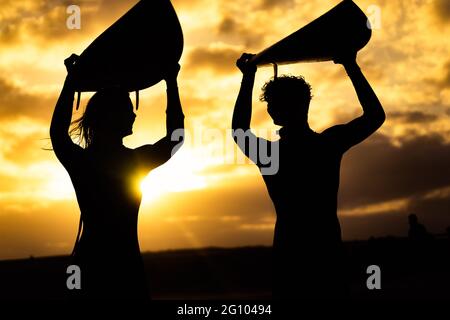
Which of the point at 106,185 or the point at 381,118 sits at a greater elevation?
the point at 381,118

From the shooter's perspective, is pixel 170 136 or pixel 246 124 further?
pixel 170 136

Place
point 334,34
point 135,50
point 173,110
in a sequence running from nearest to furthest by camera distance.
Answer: point 334,34 < point 173,110 < point 135,50

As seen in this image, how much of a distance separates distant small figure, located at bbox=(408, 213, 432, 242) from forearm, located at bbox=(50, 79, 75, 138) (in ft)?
41.4

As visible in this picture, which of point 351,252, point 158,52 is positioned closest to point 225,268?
point 351,252

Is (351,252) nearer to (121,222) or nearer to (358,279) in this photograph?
(358,279)

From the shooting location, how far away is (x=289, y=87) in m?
4.25

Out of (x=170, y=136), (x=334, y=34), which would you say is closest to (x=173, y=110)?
(x=170, y=136)

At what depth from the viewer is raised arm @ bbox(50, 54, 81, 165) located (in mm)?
3934

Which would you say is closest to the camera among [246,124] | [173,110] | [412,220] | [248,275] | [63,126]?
[63,126]

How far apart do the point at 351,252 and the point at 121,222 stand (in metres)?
21.0

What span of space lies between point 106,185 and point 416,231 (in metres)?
13.3

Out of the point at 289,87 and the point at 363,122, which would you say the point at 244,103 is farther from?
the point at 363,122

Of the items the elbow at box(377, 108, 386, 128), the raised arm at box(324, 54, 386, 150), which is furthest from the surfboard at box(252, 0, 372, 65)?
the elbow at box(377, 108, 386, 128)
